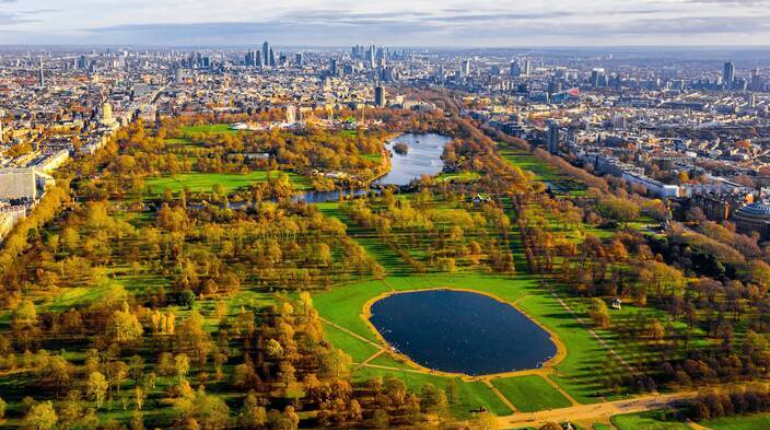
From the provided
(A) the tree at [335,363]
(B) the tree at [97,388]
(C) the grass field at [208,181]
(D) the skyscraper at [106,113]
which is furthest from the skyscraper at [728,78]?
(B) the tree at [97,388]

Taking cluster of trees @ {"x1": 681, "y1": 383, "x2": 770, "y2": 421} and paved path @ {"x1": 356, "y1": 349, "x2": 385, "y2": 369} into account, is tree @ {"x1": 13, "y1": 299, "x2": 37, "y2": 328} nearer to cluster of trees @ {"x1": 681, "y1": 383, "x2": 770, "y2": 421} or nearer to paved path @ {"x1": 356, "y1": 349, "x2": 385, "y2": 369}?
paved path @ {"x1": 356, "y1": 349, "x2": 385, "y2": 369}

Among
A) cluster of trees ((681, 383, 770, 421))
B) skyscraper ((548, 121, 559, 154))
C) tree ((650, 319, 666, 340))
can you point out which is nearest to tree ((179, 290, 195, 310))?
tree ((650, 319, 666, 340))

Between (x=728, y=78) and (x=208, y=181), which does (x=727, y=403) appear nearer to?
(x=208, y=181)

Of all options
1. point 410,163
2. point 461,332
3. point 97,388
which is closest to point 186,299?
point 97,388

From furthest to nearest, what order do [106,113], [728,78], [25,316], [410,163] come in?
1. [728,78]
2. [106,113]
3. [410,163]
4. [25,316]

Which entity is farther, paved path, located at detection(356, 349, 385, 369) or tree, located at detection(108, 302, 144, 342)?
tree, located at detection(108, 302, 144, 342)

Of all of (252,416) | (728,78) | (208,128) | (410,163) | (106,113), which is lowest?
(252,416)

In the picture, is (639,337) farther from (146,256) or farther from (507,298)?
(146,256)
